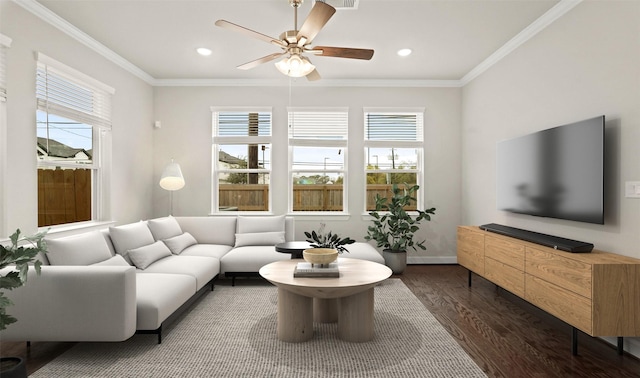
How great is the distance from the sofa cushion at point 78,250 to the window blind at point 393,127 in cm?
380

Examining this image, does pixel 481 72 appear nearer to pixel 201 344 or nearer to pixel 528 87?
pixel 528 87

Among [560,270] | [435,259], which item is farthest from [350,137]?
[560,270]

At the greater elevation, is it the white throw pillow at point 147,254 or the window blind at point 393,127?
the window blind at point 393,127

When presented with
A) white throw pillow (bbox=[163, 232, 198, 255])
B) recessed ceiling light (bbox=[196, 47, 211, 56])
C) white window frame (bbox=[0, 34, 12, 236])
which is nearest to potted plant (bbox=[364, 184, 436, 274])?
white throw pillow (bbox=[163, 232, 198, 255])

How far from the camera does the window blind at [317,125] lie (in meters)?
5.45

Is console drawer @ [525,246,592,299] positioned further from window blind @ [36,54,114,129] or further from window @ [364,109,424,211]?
window blind @ [36,54,114,129]

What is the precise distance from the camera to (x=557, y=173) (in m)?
3.10

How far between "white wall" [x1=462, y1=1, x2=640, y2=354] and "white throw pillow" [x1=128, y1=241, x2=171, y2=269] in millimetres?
3919

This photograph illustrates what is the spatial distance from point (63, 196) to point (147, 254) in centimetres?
119

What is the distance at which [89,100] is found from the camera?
402 centimetres

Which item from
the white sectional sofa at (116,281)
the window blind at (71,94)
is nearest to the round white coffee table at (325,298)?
the white sectional sofa at (116,281)

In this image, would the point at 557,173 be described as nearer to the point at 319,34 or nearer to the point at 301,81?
the point at 319,34

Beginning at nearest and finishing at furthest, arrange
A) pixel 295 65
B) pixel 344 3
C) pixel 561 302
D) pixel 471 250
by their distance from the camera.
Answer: pixel 561 302, pixel 295 65, pixel 344 3, pixel 471 250

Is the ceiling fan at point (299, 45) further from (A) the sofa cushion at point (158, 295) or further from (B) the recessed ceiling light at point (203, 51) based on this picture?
(A) the sofa cushion at point (158, 295)
